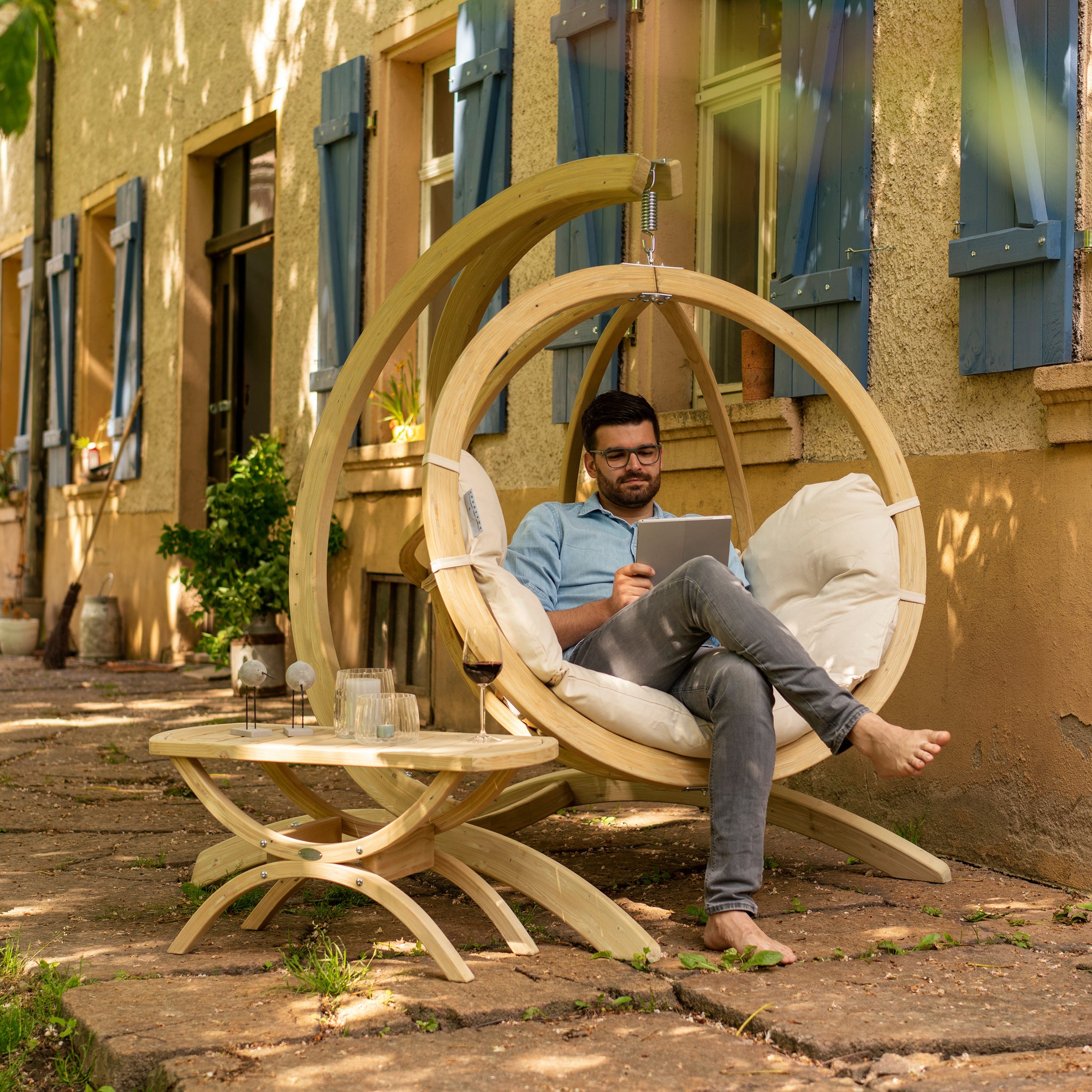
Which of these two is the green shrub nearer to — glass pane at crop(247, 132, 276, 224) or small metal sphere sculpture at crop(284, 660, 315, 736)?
glass pane at crop(247, 132, 276, 224)

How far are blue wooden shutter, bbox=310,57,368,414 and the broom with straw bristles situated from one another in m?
2.85

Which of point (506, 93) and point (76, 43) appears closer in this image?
point (506, 93)

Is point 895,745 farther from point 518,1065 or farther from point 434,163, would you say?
point 434,163

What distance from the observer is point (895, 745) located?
2830 mm

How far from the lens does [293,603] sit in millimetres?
3508

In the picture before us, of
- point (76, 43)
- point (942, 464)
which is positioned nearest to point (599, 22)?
point (942, 464)

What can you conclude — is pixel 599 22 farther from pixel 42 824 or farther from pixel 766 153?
pixel 42 824

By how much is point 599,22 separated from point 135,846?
3.54 meters

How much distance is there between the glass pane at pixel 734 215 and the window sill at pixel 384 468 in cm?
167

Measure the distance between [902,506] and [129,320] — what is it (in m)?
7.48

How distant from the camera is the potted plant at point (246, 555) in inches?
283

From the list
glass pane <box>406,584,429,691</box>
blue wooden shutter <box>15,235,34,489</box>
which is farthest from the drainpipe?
glass pane <box>406,584,429,691</box>

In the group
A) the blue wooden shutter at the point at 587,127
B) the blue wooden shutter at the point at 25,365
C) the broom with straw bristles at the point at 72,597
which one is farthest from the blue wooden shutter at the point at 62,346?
the blue wooden shutter at the point at 587,127

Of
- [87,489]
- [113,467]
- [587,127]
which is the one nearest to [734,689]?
[587,127]
